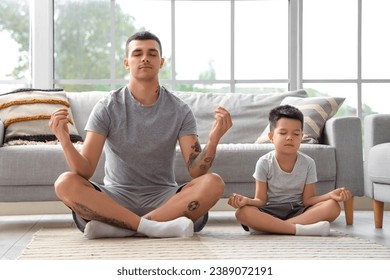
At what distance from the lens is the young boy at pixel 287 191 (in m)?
3.25

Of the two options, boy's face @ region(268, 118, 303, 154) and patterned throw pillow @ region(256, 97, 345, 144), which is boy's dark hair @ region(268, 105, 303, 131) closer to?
boy's face @ region(268, 118, 303, 154)

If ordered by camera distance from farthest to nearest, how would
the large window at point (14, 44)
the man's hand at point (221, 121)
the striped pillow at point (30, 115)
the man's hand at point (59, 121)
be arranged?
the large window at point (14, 44)
the striped pillow at point (30, 115)
the man's hand at point (221, 121)
the man's hand at point (59, 121)

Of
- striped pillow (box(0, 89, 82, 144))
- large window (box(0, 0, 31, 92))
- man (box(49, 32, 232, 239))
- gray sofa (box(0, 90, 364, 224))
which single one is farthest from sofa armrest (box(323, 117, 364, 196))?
large window (box(0, 0, 31, 92))

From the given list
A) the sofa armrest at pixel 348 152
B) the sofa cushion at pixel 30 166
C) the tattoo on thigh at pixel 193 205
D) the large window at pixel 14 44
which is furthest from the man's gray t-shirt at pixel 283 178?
the large window at pixel 14 44

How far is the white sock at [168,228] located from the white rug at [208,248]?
0.04 m

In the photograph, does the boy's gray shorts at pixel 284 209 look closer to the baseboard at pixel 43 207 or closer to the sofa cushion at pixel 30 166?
the sofa cushion at pixel 30 166

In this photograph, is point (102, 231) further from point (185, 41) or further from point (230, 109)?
point (185, 41)

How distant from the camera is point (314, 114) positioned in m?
4.32

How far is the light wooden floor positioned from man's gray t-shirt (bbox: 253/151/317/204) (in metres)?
0.33

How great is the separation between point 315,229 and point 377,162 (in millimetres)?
705

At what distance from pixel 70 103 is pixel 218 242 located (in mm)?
2066

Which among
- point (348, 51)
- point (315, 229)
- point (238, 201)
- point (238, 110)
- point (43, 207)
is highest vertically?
point (348, 51)

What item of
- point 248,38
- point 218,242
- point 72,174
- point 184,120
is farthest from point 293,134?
point 248,38

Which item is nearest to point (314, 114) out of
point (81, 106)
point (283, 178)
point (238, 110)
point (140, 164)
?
point (238, 110)
